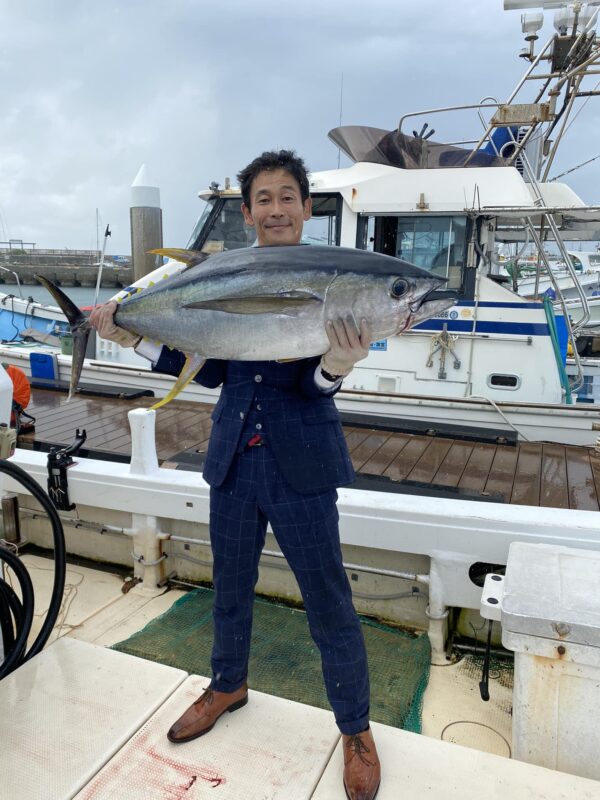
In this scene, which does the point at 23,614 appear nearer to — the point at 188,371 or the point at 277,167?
the point at 188,371

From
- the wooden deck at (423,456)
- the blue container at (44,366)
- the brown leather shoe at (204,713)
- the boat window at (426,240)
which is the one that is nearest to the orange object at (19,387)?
the wooden deck at (423,456)

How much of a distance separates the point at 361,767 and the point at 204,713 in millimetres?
594

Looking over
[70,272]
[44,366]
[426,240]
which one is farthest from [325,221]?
[70,272]

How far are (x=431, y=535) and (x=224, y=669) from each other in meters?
1.41

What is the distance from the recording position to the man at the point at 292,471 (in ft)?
6.15

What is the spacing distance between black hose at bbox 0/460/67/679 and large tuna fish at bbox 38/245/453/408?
1048 mm

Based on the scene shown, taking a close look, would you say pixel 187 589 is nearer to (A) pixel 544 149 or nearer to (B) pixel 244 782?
(B) pixel 244 782

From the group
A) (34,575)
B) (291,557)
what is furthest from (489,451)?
(34,575)

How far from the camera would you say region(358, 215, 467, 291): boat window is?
562 cm

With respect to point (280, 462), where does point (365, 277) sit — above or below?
above

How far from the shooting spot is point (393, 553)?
3299 millimetres

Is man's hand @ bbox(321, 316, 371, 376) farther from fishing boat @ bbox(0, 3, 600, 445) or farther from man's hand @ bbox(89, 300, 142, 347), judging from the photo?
fishing boat @ bbox(0, 3, 600, 445)

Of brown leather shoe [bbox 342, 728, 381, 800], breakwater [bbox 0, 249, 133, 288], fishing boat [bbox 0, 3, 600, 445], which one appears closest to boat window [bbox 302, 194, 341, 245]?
fishing boat [bbox 0, 3, 600, 445]

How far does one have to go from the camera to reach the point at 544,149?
21.9ft
